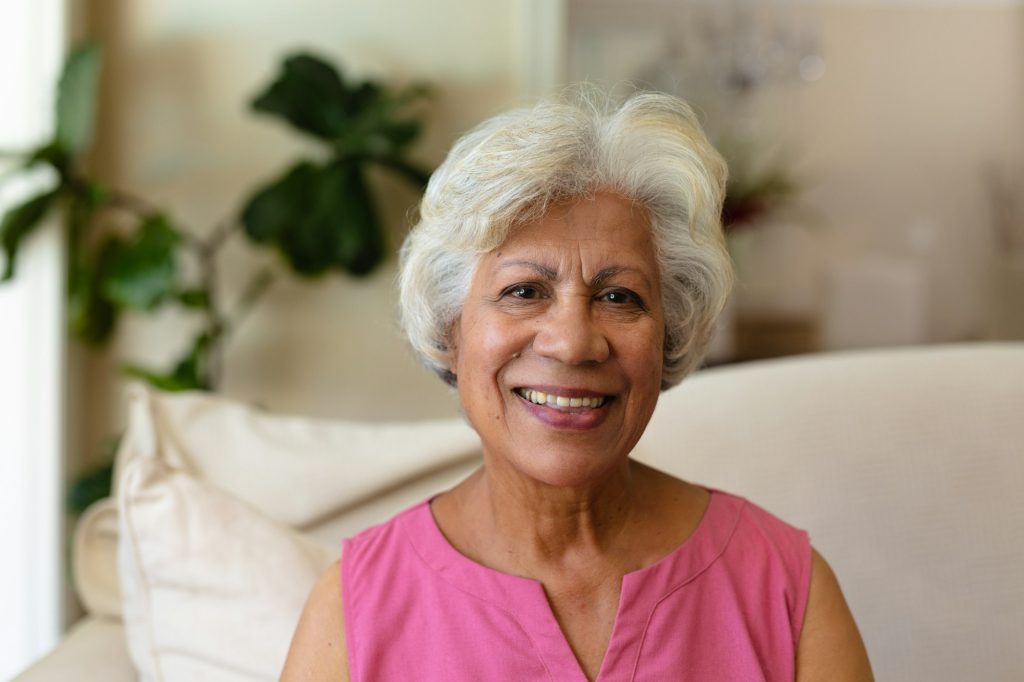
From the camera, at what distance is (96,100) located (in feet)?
11.5

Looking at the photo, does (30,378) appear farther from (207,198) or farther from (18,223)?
(207,198)

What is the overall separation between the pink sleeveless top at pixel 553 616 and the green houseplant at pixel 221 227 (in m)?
1.88

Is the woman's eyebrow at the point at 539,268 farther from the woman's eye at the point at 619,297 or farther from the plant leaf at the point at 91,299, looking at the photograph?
the plant leaf at the point at 91,299

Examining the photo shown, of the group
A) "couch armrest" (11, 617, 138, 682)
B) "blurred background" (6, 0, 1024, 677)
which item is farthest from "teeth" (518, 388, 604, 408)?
"blurred background" (6, 0, 1024, 677)

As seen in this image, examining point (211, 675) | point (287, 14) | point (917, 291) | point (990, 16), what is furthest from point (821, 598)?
point (990, 16)

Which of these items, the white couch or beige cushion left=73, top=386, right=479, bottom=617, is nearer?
the white couch

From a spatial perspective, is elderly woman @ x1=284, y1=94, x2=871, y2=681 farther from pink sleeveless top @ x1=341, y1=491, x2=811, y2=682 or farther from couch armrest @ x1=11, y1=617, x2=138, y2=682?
couch armrest @ x1=11, y1=617, x2=138, y2=682

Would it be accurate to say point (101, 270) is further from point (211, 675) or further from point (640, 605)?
point (640, 605)

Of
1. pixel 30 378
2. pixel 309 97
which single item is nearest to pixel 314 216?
pixel 309 97

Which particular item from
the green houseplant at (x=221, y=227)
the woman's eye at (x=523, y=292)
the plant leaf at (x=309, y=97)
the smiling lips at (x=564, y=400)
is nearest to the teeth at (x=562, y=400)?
the smiling lips at (x=564, y=400)

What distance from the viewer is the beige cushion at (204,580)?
62.5 inches

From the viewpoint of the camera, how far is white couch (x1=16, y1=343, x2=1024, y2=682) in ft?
5.33

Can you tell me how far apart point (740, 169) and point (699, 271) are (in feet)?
13.0

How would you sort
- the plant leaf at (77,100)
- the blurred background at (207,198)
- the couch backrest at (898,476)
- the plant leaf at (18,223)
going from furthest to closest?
1. the blurred background at (207,198)
2. the plant leaf at (77,100)
3. the plant leaf at (18,223)
4. the couch backrest at (898,476)
